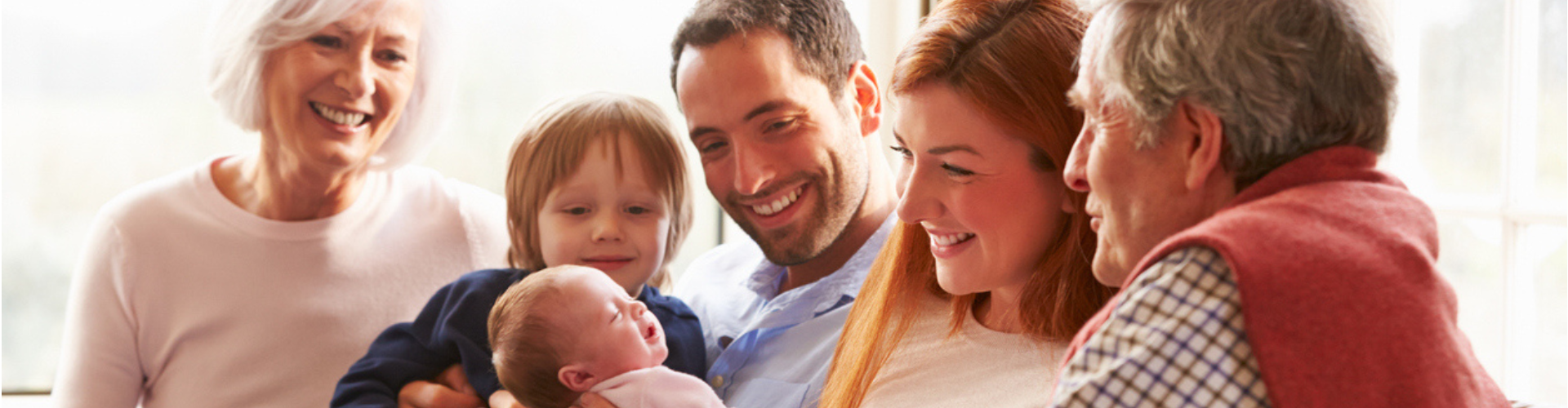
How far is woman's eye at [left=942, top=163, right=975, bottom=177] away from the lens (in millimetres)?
1307

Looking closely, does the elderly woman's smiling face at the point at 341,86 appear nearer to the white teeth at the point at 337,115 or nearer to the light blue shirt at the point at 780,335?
the white teeth at the point at 337,115

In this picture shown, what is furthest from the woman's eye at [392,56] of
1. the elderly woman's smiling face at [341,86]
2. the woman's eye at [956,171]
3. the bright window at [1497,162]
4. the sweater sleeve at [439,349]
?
the bright window at [1497,162]

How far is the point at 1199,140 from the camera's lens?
0.84 m

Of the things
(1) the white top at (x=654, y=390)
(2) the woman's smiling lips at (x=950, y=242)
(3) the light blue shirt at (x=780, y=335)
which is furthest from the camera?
(3) the light blue shirt at (x=780, y=335)

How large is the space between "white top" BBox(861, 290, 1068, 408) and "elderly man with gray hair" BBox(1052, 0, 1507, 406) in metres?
0.45

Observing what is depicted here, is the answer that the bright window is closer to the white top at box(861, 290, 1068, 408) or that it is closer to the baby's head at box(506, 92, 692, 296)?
the white top at box(861, 290, 1068, 408)

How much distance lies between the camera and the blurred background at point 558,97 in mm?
1522

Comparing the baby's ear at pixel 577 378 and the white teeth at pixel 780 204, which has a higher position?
the white teeth at pixel 780 204

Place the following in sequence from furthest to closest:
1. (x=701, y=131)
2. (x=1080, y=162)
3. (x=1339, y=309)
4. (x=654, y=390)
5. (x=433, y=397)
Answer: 1. (x=701, y=131)
2. (x=433, y=397)
3. (x=654, y=390)
4. (x=1080, y=162)
5. (x=1339, y=309)

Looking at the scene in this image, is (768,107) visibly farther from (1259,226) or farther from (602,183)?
Result: (1259,226)

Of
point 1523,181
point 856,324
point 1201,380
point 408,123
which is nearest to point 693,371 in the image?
point 856,324

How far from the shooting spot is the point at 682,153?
1851mm

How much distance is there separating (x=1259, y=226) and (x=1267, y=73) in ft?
0.41

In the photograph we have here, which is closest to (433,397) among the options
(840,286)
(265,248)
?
(265,248)
